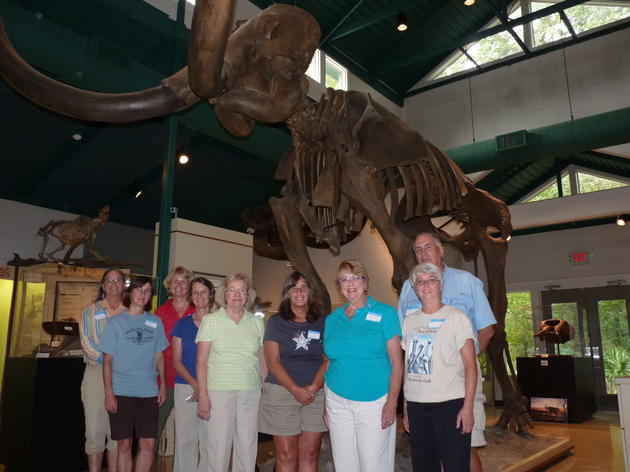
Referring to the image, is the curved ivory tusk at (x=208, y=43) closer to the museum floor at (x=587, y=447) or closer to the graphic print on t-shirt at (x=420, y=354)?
the graphic print on t-shirt at (x=420, y=354)

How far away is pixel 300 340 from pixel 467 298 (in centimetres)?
99

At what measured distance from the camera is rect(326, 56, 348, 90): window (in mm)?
10945

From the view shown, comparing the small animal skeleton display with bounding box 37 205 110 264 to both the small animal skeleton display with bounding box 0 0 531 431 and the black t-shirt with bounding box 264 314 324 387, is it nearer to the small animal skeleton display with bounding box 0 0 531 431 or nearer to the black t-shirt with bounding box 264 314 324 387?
the small animal skeleton display with bounding box 0 0 531 431

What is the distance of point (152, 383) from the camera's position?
3.48m

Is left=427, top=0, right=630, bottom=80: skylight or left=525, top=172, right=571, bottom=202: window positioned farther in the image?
left=525, top=172, right=571, bottom=202: window

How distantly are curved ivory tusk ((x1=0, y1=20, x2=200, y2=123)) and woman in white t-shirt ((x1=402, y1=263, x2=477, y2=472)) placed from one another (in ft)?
5.16

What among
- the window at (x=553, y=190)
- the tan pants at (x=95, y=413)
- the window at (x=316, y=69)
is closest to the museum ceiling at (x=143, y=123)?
the window at (x=316, y=69)

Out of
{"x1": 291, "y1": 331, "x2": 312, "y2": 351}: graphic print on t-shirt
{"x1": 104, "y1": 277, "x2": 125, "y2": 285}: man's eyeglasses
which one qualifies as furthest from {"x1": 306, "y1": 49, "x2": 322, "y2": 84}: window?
{"x1": 291, "y1": 331, "x2": 312, "y2": 351}: graphic print on t-shirt

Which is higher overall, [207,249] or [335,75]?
[335,75]

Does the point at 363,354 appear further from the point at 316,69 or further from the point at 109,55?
the point at 316,69

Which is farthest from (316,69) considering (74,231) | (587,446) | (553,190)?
(587,446)

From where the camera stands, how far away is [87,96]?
2551mm

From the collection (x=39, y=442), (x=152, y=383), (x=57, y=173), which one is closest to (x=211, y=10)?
(x=152, y=383)

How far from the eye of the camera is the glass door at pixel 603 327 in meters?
12.0
